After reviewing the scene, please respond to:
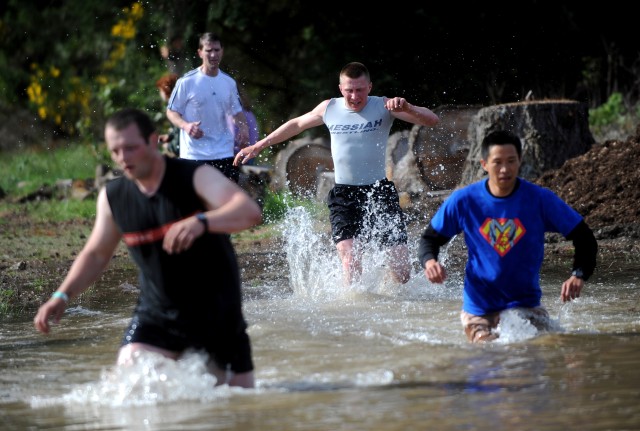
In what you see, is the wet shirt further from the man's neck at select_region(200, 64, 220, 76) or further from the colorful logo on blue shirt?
the colorful logo on blue shirt

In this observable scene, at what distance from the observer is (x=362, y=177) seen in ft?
30.3

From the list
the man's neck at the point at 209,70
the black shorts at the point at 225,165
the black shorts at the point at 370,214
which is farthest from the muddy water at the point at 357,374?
the man's neck at the point at 209,70

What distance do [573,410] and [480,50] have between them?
15310 mm

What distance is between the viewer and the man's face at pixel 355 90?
9117mm

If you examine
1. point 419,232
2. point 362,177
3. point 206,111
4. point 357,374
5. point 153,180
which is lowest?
point 357,374

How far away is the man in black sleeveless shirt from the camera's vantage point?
5410 mm

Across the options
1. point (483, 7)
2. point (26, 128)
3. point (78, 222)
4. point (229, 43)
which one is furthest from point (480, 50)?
point (26, 128)

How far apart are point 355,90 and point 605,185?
4.67 metres

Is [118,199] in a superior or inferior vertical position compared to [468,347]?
superior

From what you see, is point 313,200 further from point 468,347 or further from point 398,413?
point 398,413

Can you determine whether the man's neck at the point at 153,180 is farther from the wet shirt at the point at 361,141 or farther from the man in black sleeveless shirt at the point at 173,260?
the wet shirt at the point at 361,141

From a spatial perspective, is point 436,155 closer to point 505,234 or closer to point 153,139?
point 505,234

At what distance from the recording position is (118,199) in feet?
18.2

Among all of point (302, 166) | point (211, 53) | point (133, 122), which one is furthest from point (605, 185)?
point (133, 122)
